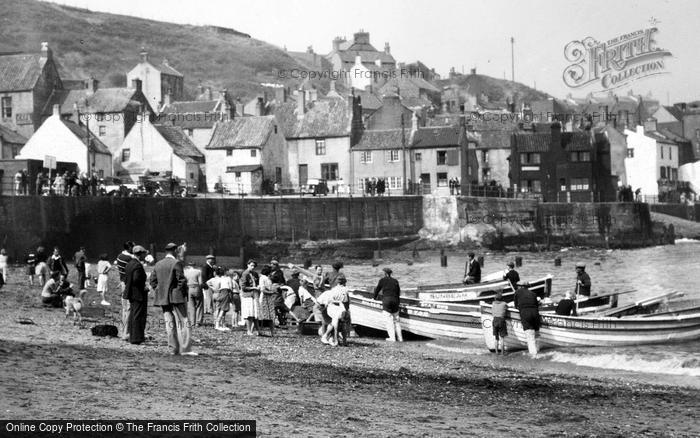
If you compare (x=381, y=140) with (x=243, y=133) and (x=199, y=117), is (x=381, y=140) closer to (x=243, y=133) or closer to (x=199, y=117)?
(x=243, y=133)

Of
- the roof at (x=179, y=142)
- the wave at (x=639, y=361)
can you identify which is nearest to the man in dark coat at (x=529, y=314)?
the wave at (x=639, y=361)

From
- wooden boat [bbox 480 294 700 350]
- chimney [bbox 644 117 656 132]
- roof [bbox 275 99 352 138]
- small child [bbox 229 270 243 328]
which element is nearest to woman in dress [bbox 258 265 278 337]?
small child [bbox 229 270 243 328]

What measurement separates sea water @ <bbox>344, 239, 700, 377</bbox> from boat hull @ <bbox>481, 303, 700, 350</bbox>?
250 millimetres

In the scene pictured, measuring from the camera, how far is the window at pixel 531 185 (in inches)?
3659

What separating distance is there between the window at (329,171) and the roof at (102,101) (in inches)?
743

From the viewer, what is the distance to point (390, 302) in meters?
27.3

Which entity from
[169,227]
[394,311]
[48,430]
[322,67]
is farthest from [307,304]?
[322,67]

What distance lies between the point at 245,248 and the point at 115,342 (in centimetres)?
4415

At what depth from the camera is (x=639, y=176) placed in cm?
11262

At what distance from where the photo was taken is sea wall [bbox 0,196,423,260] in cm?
5356

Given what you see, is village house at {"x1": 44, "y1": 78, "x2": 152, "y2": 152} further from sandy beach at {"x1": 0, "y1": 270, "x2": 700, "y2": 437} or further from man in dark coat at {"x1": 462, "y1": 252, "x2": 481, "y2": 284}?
sandy beach at {"x1": 0, "y1": 270, "x2": 700, "y2": 437}

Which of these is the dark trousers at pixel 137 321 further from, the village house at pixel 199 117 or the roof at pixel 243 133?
the village house at pixel 199 117

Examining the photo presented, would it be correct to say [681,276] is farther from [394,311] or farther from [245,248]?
[394,311]

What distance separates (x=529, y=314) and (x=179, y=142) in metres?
66.6
